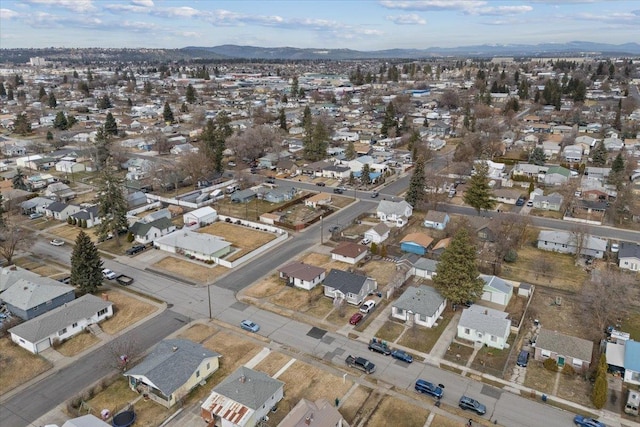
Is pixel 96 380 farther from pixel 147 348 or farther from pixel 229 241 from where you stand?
pixel 229 241

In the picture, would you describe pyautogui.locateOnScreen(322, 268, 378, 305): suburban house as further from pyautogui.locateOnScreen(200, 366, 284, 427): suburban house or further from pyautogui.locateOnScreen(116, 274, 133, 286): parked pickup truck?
pyautogui.locateOnScreen(116, 274, 133, 286): parked pickup truck

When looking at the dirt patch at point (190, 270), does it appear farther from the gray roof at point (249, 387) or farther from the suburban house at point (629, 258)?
the suburban house at point (629, 258)

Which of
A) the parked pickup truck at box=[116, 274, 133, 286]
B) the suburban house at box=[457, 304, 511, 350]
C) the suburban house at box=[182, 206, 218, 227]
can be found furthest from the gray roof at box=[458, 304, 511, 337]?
the suburban house at box=[182, 206, 218, 227]

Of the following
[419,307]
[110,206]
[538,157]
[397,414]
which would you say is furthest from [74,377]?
[538,157]

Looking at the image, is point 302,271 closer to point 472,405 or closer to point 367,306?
point 367,306

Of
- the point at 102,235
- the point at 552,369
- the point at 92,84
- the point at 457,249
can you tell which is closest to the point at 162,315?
the point at 102,235

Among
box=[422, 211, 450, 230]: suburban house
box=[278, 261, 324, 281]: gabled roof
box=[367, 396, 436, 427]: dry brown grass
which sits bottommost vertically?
box=[367, 396, 436, 427]: dry brown grass
